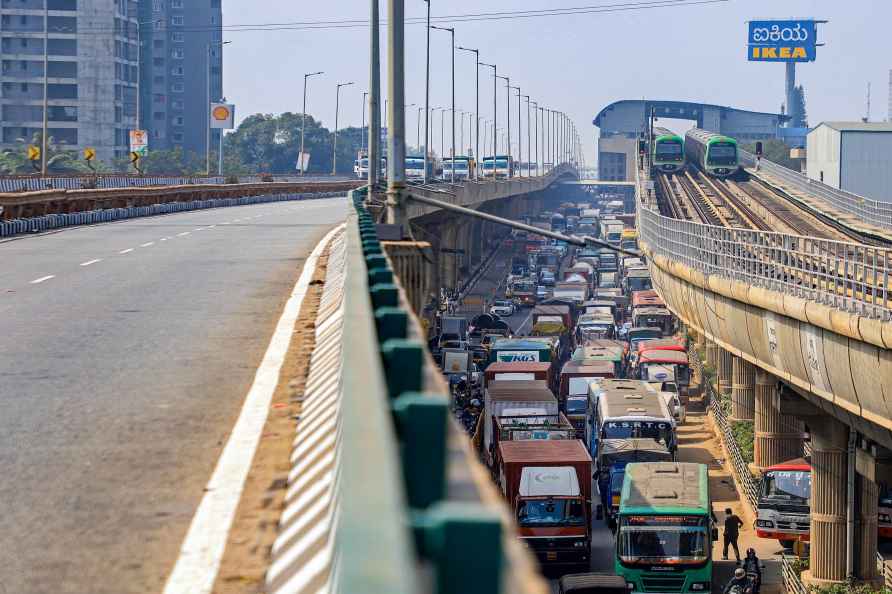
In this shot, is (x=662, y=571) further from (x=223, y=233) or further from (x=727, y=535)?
(x=223, y=233)

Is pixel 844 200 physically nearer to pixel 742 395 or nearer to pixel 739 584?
pixel 742 395

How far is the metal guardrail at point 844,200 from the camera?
53156 millimetres

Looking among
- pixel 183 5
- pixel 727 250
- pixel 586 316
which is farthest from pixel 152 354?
pixel 183 5

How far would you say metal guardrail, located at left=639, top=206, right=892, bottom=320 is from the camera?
2041 centimetres

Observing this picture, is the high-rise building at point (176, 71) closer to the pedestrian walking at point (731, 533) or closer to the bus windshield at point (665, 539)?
the pedestrian walking at point (731, 533)

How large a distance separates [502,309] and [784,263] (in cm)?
5236

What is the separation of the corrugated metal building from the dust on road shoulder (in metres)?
103

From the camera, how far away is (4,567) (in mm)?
6891

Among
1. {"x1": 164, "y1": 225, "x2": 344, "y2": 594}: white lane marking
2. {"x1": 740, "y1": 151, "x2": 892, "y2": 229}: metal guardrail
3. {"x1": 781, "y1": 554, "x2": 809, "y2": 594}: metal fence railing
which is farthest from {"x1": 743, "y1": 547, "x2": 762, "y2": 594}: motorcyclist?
{"x1": 740, "y1": 151, "x2": 892, "y2": 229}: metal guardrail

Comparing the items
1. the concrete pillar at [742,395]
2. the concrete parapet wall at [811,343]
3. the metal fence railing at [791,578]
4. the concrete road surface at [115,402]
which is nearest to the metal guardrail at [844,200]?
the concrete pillar at [742,395]

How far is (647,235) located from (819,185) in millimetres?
24320

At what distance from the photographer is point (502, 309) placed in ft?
268

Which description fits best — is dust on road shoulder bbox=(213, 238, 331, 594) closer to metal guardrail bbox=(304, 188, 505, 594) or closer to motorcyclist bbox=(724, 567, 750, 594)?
metal guardrail bbox=(304, 188, 505, 594)

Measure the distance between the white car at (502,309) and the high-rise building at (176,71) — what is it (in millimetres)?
112299
